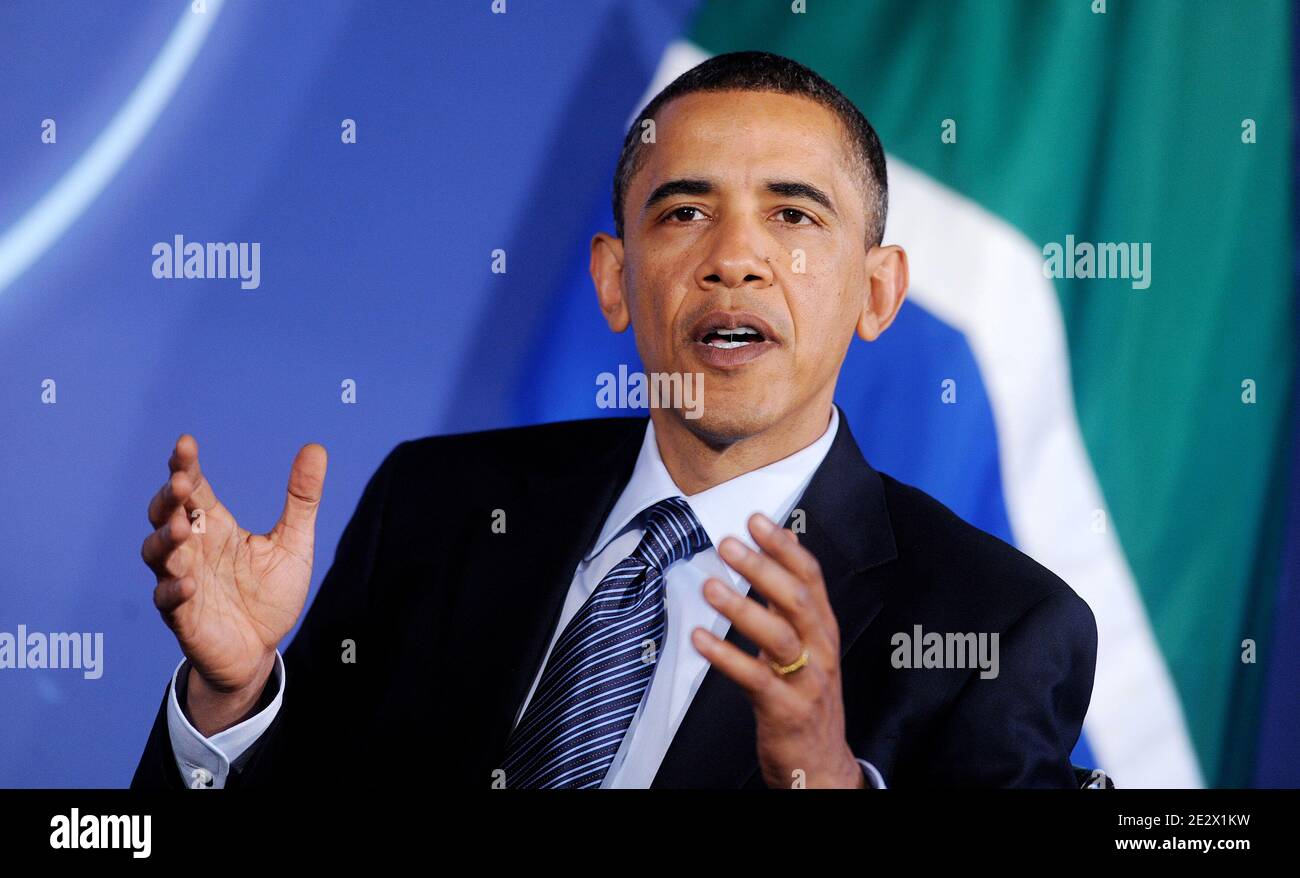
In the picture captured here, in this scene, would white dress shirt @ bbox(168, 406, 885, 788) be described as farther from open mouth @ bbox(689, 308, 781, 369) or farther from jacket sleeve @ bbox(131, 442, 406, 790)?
open mouth @ bbox(689, 308, 781, 369)

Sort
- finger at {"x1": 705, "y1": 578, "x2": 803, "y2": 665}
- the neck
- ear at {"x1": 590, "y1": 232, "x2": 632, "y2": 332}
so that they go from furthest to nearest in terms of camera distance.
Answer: ear at {"x1": 590, "y1": 232, "x2": 632, "y2": 332} → the neck → finger at {"x1": 705, "y1": 578, "x2": 803, "y2": 665}

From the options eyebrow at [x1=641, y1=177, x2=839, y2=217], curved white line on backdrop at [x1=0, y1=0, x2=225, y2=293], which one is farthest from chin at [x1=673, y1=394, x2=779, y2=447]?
curved white line on backdrop at [x1=0, y1=0, x2=225, y2=293]

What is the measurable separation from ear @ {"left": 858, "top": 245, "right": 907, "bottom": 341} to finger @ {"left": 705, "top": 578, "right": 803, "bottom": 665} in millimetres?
758

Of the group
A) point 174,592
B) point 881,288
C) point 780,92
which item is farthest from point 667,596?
point 780,92

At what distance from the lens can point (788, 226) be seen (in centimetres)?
221

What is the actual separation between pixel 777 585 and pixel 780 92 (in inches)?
38.8

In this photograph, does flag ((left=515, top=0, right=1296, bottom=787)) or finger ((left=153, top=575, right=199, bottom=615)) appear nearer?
finger ((left=153, top=575, right=199, bottom=615))

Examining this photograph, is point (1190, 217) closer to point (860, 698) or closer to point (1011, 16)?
point (1011, 16)

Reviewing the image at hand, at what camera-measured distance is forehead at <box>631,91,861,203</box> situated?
2203 millimetres

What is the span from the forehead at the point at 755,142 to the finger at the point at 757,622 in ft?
2.74

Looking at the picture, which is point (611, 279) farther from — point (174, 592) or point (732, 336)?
point (174, 592)
